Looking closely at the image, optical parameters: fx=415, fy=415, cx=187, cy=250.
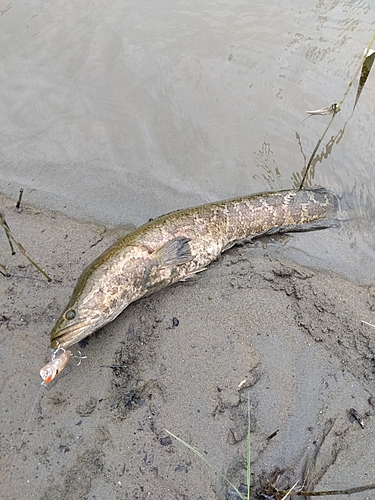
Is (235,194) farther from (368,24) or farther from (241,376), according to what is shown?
(368,24)

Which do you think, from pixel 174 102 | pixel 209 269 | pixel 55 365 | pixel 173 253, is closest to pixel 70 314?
pixel 55 365

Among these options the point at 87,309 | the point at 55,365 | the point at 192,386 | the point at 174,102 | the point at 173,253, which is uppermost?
the point at 174,102

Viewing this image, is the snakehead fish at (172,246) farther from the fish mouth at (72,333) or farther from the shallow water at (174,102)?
the shallow water at (174,102)

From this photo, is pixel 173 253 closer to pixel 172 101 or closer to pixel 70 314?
pixel 70 314

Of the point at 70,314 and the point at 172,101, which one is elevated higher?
the point at 172,101

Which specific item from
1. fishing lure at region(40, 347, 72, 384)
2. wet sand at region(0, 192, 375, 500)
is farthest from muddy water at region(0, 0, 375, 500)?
fishing lure at region(40, 347, 72, 384)

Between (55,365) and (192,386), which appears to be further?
(192,386)

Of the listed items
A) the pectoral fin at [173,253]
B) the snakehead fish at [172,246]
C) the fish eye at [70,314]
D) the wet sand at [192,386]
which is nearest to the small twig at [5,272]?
the wet sand at [192,386]
